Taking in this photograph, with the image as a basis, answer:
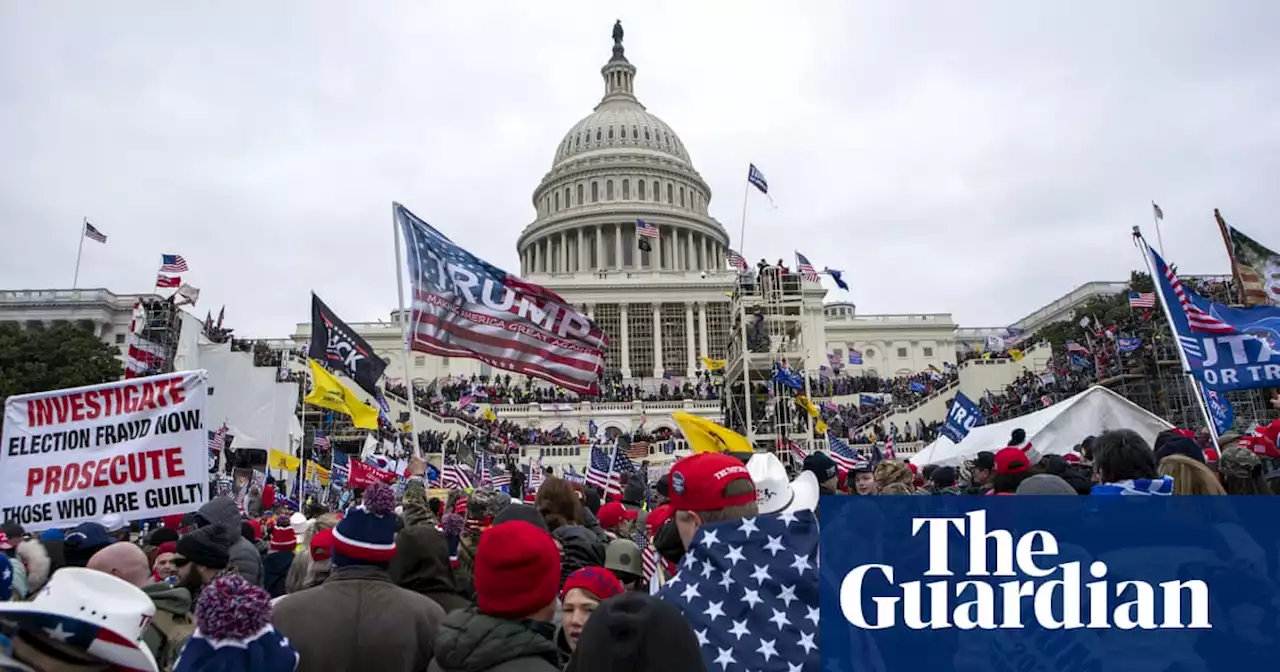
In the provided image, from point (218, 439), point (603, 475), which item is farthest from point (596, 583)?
point (218, 439)

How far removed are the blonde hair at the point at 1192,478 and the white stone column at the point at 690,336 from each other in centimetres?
6529

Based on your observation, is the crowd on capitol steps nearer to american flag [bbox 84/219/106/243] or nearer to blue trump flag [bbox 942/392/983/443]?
blue trump flag [bbox 942/392/983/443]

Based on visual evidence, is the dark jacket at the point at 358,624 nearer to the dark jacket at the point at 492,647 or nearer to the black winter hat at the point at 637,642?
the dark jacket at the point at 492,647

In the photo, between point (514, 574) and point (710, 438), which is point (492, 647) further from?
point (710, 438)

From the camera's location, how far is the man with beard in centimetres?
507

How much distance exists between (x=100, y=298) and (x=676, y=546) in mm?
85290

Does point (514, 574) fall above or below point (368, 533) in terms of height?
below

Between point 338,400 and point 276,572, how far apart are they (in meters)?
8.80

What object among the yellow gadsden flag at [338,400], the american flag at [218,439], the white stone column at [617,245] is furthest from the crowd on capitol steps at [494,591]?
the white stone column at [617,245]

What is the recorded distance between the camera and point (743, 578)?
3602 mm

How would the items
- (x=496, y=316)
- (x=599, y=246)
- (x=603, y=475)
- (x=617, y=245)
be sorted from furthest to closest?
(x=617, y=245), (x=599, y=246), (x=603, y=475), (x=496, y=316)

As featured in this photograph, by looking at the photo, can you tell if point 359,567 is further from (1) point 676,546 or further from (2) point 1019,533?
(2) point 1019,533

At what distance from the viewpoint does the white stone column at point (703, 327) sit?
71.9 metres

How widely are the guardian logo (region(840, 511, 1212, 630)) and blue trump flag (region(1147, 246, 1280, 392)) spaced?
674cm
